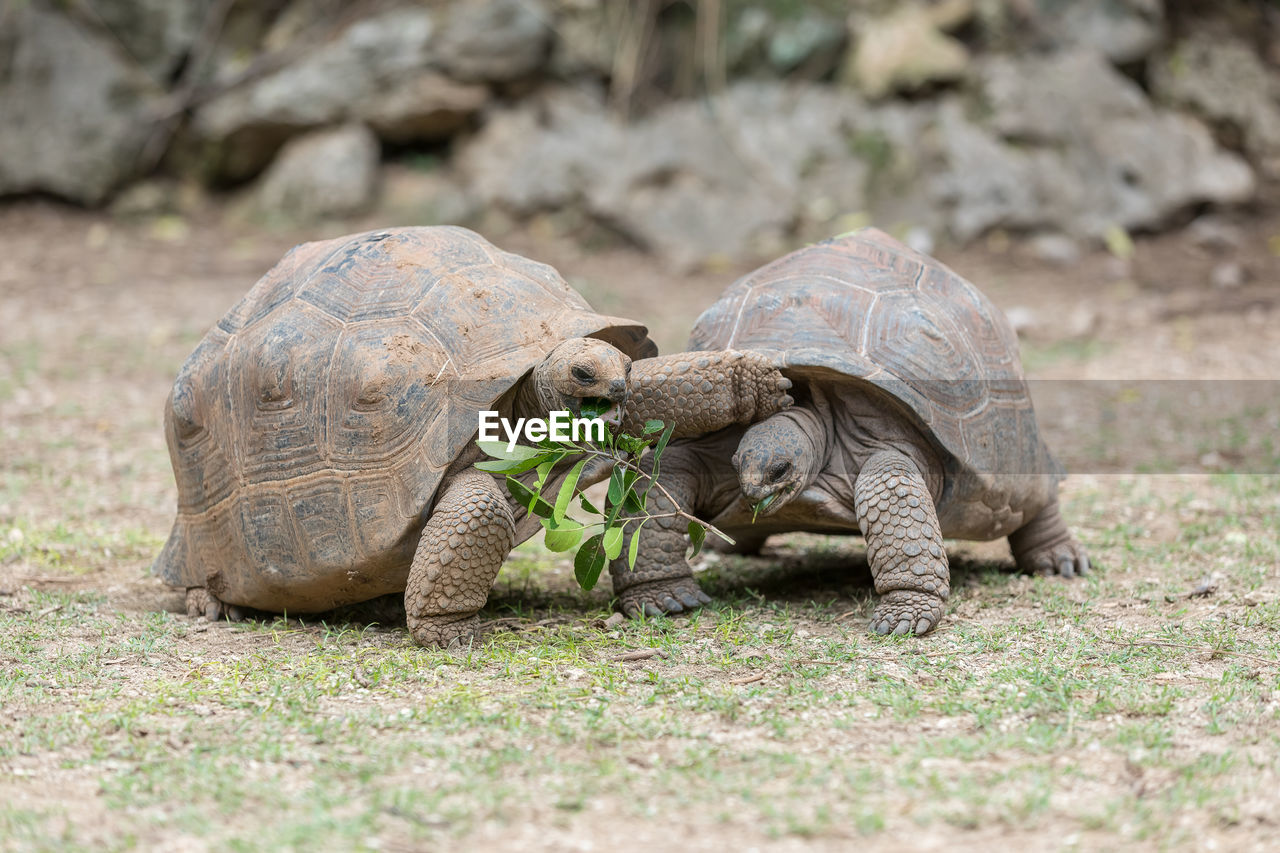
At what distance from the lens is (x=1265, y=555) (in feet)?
14.5

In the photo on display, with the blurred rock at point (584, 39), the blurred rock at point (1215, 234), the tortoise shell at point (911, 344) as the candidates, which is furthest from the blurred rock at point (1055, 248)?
the tortoise shell at point (911, 344)

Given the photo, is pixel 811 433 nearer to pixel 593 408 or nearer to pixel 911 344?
pixel 911 344

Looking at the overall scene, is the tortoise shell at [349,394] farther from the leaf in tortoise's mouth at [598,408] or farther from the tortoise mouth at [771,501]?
the tortoise mouth at [771,501]

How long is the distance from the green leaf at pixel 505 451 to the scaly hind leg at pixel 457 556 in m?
0.13

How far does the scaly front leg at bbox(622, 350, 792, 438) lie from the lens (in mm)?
3570

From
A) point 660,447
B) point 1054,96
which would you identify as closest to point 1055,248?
point 1054,96

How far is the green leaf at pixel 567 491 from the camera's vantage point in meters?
3.37

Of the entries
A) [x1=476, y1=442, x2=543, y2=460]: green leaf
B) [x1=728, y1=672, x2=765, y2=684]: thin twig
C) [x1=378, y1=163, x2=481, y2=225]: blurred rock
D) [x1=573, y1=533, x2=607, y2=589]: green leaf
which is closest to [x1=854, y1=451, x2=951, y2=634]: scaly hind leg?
[x1=728, y1=672, x2=765, y2=684]: thin twig

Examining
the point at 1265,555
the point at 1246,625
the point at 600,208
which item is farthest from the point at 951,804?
the point at 600,208

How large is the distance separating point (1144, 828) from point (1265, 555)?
2442 millimetres

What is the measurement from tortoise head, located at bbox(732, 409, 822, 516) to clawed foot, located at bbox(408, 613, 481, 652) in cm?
87

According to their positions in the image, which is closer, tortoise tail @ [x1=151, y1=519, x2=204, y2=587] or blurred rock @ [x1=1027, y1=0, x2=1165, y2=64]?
tortoise tail @ [x1=151, y1=519, x2=204, y2=587]

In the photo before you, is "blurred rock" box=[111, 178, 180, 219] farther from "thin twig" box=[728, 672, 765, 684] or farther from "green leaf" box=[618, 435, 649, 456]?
"thin twig" box=[728, 672, 765, 684]

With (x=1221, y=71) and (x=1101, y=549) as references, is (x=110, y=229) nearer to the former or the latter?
(x=1101, y=549)
